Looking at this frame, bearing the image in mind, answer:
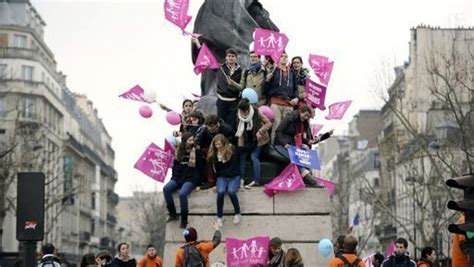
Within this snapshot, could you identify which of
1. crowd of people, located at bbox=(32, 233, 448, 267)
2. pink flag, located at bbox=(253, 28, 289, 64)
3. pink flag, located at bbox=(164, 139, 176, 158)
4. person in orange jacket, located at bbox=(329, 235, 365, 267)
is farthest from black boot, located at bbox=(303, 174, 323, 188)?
person in orange jacket, located at bbox=(329, 235, 365, 267)

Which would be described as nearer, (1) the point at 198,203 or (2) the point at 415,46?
(1) the point at 198,203

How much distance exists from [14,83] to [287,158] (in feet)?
208

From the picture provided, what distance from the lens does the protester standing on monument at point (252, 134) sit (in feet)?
53.3

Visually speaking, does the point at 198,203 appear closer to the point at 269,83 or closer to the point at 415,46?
the point at 269,83

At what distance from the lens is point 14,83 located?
77.6m

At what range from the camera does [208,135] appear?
16219 millimetres

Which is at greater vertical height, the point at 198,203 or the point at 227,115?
the point at 227,115

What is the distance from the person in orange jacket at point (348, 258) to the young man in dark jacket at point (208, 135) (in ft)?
12.4

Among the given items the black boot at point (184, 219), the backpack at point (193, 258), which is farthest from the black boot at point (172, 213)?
the backpack at point (193, 258)

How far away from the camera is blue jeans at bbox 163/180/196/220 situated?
627 inches

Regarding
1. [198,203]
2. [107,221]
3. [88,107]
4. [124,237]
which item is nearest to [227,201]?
[198,203]

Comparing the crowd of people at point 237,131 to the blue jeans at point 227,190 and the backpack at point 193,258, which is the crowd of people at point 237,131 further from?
the backpack at point 193,258

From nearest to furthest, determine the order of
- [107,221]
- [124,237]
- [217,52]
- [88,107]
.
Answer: [217,52], [88,107], [107,221], [124,237]

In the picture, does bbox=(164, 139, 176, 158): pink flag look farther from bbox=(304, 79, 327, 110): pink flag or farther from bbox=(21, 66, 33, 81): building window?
bbox=(21, 66, 33, 81): building window
